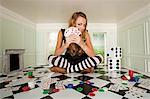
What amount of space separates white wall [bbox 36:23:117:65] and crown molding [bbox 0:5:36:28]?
1.08 feet

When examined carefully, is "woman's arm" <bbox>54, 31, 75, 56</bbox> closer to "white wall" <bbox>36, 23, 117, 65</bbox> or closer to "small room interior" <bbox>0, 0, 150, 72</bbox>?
"small room interior" <bbox>0, 0, 150, 72</bbox>

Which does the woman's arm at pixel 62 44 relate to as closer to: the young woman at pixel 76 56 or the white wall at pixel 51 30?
the young woman at pixel 76 56

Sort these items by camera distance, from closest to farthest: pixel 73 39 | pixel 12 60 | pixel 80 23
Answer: pixel 73 39 → pixel 80 23 → pixel 12 60

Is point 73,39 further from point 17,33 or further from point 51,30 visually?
point 51,30

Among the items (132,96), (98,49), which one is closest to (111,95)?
(132,96)

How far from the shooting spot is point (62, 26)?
9.34 ft

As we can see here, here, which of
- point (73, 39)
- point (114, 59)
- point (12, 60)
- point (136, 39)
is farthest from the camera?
point (114, 59)

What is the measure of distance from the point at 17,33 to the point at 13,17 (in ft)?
0.86

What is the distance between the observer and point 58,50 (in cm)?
153

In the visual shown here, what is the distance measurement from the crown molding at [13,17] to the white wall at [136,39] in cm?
185

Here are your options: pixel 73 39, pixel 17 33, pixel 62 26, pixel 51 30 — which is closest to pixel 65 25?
pixel 62 26

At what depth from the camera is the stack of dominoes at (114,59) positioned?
2.00m

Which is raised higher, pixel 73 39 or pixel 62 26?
pixel 62 26

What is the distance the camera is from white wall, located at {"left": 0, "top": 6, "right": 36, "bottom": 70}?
1.74 metres
